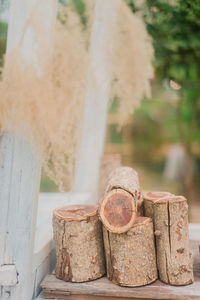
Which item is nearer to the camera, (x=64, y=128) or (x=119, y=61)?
(x=64, y=128)

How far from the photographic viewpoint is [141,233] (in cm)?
125

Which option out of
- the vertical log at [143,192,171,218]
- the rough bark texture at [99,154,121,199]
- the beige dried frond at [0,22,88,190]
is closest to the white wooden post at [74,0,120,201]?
the rough bark texture at [99,154,121,199]

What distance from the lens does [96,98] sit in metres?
2.31

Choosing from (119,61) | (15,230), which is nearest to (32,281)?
(15,230)

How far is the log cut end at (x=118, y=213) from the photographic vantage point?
1182mm

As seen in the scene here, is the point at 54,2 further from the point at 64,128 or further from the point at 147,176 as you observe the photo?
the point at 147,176

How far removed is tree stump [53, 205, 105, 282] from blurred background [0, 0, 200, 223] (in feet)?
2.81

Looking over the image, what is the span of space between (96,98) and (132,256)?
1.40 metres

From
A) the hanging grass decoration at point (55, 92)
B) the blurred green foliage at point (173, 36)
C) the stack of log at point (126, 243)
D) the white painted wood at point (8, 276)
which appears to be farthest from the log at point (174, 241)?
the blurred green foliage at point (173, 36)

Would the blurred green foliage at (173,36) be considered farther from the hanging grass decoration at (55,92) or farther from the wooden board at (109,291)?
the wooden board at (109,291)

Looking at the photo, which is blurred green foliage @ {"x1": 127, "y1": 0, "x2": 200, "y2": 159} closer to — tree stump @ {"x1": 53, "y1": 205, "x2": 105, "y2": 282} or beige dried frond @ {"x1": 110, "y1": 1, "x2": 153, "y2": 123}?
beige dried frond @ {"x1": 110, "y1": 1, "x2": 153, "y2": 123}

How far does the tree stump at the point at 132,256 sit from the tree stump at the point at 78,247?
0.08 metres

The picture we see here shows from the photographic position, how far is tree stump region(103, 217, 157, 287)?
1239 millimetres

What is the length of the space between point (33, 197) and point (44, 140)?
24cm
